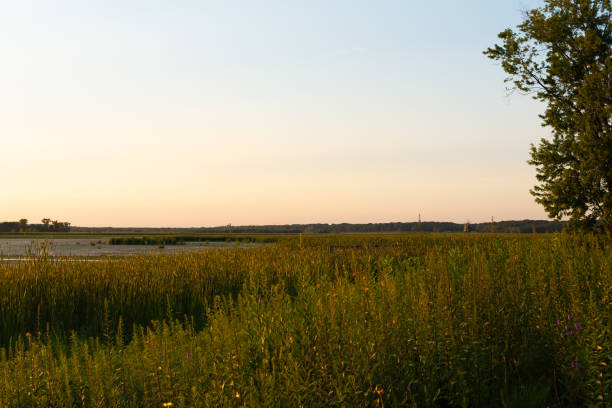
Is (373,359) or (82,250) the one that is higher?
(373,359)

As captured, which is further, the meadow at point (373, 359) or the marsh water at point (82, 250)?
the marsh water at point (82, 250)

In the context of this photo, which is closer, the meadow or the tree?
the meadow

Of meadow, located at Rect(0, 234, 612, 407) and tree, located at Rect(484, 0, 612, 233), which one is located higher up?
tree, located at Rect(484, 0, 612, 233)

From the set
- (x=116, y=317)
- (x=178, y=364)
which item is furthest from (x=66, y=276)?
(x=178, y=364)

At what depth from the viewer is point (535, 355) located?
477 centimetres

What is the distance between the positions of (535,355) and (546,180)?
16569mm

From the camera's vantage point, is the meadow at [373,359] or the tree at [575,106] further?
the tree at [575,106]

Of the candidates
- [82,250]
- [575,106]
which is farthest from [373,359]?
[82,250]

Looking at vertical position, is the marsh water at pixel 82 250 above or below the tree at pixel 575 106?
below

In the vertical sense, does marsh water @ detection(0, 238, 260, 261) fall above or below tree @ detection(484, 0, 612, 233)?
below

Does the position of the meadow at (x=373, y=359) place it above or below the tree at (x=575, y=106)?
below

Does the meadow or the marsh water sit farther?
the marsh water

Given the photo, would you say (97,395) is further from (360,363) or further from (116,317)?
(116,317)

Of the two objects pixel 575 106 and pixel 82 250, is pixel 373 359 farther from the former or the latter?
pixel 82 250
